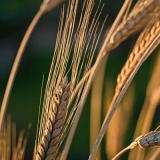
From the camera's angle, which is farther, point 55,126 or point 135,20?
point 135,20

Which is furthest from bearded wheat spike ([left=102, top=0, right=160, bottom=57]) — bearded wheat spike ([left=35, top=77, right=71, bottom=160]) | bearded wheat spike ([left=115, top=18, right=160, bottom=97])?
bearded wheat spike ([left=35, top=77, right=71, bottom=160])

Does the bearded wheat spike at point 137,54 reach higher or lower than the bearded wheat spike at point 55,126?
higher

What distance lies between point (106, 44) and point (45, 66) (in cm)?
366

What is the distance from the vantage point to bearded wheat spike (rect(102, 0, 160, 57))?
0.81m

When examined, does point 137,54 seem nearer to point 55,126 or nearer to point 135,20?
→ point 135,20

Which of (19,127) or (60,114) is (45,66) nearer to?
(19,127)

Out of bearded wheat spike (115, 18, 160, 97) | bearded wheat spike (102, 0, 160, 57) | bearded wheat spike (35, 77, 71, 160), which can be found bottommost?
bearded wheat spike (35, 77, 71, 160)

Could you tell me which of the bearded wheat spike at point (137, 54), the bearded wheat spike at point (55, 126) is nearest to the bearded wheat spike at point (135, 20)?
the bearded wheat spike at point (137, 54)

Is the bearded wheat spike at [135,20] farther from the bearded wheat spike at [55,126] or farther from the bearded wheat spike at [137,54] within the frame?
the bearded wheat spike at [55,126]

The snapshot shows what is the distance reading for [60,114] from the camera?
0.72 metres

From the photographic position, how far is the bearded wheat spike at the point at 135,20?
0.81 m

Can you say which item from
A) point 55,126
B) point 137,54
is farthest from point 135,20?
point 55,126

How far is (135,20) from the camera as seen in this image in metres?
0.83

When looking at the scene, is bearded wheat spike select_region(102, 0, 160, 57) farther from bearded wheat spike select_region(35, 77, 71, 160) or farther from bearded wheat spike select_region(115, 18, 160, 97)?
bearded wheat spike select_region(35, 77, 71, 160)
